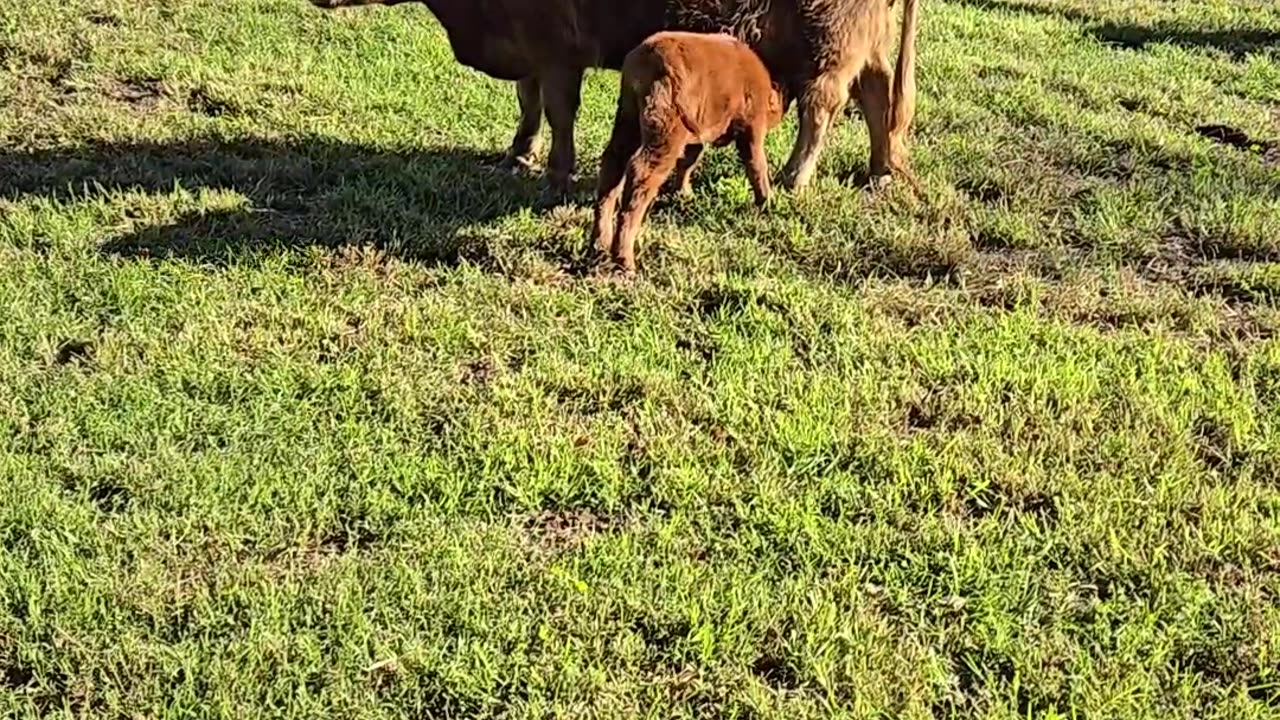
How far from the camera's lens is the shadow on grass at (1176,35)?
10.3 m

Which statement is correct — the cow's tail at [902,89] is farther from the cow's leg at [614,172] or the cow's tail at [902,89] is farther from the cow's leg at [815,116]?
the cow's leg at [614,172]

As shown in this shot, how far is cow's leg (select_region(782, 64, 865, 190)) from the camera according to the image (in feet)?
20.2

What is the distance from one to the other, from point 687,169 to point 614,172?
1.96ft

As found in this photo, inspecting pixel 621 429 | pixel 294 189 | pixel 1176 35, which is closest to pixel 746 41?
pixel 294 189

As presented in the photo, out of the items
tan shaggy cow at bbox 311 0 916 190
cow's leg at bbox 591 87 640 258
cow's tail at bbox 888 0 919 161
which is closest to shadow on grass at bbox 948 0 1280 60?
cow's tail at bbox 888 0 919 161

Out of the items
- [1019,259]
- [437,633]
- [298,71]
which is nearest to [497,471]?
[437,633]

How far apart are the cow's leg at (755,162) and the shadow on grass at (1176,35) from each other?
550cm

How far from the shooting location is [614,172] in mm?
5574

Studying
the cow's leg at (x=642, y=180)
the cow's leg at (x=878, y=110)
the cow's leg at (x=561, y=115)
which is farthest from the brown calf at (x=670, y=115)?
the cow's leg at (x=878, y=110)

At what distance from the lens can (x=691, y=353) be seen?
191 inches

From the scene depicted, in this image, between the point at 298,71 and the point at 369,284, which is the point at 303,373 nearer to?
the point at 369,284

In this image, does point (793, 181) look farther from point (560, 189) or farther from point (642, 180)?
point (642, 180)

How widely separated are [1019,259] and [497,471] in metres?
2.71

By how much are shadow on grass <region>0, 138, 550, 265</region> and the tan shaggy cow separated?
0.49m
